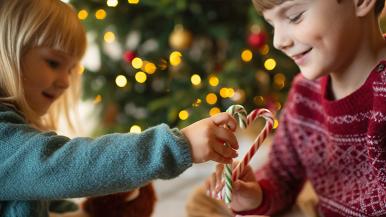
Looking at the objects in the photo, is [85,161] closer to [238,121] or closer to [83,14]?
[238,121]

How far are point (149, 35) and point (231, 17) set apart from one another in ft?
1.03

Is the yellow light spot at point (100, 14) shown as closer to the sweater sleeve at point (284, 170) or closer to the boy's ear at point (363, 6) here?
the sweater sleeve at point (284, 170)

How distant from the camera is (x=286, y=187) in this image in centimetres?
115

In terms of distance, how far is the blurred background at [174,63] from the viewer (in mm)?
1647

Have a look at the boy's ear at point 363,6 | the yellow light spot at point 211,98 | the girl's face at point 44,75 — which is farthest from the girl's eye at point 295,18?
the yellow light spot at point 211,98

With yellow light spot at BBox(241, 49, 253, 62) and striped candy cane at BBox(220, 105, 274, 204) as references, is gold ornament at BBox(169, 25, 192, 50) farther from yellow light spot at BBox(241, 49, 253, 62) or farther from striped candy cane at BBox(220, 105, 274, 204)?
striped candy cane at BBox(220, 105, 274, 204)

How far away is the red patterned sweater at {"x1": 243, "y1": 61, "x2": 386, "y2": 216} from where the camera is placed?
2.92 ft

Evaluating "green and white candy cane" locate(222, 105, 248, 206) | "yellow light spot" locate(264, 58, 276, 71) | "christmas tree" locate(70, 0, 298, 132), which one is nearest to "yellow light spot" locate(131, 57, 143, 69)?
"christmas tree" locate(70, 0, 298, 132)

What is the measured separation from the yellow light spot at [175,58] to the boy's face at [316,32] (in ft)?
2.63

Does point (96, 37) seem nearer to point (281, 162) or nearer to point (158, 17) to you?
point (158, 17)

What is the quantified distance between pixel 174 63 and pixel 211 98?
0.21 meters

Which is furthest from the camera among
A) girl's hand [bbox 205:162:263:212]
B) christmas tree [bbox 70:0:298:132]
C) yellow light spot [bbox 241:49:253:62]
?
yellow light spot [bbox 241:49:253:62]

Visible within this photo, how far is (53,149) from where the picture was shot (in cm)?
78

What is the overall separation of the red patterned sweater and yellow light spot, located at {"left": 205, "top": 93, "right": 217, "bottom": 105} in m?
0.40
